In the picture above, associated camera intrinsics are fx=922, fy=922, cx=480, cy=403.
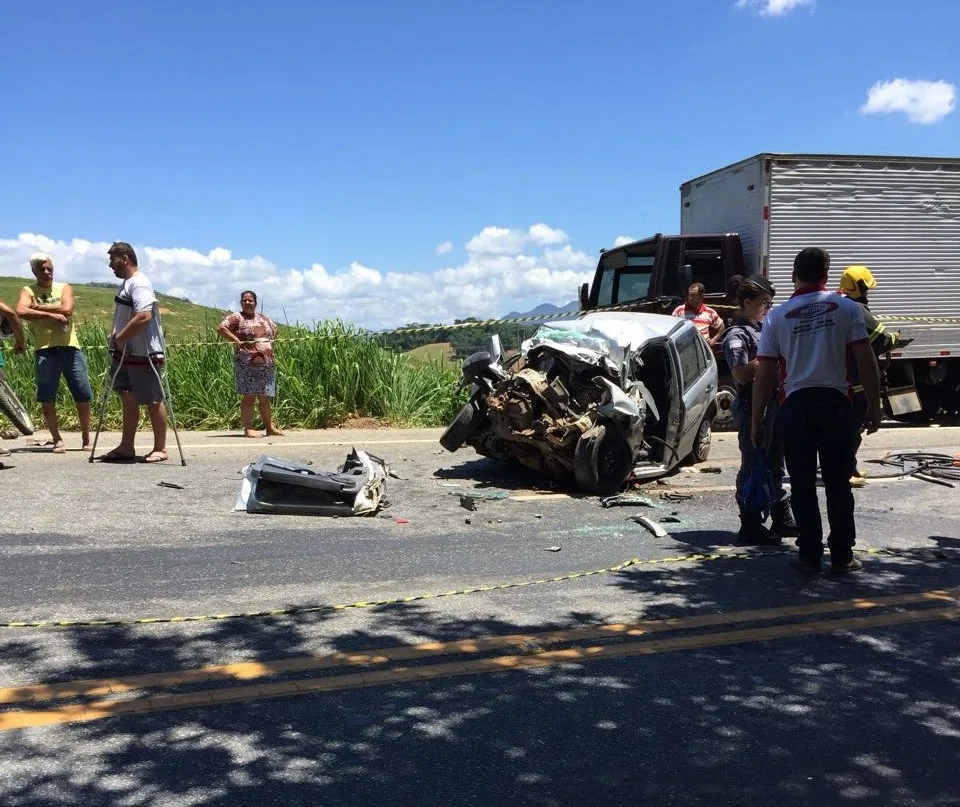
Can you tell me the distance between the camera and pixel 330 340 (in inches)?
550

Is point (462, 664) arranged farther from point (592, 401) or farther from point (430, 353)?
point (430, 353)

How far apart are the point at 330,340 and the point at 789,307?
9389mm

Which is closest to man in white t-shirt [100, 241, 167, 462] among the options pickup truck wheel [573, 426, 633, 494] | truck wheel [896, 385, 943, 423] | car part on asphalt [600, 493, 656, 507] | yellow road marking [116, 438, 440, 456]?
yellow road marking [116, 438, 440, 456]

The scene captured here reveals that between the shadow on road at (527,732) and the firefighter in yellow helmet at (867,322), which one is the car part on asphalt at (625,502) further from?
the shadow on road at (527,732)

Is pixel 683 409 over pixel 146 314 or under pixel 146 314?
under

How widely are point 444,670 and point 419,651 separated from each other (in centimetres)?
25

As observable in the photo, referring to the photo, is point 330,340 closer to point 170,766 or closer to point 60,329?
point 60,329

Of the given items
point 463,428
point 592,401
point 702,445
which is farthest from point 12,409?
point 702,445

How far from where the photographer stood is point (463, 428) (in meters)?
8.59

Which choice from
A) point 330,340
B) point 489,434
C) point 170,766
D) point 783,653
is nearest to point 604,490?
point 489,434

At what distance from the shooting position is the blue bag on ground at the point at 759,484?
6188 mm

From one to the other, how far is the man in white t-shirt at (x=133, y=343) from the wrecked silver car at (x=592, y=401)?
2836 millimetres

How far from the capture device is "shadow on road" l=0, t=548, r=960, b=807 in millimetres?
3014

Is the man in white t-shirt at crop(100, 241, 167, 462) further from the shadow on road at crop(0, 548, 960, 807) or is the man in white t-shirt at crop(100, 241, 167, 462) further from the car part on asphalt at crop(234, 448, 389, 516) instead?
the shadow on road at crop(0, 548, 960, 807)
